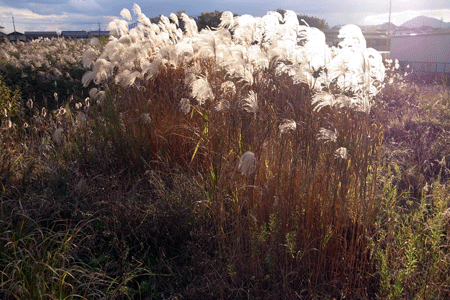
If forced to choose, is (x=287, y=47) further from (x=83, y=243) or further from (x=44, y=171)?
(x=44, y=171)

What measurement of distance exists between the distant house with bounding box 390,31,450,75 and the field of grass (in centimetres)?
2433

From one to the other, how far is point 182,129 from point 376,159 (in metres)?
2.08

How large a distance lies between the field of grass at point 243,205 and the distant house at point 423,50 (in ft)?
79.8

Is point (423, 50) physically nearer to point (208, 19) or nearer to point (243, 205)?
point (208, 19)

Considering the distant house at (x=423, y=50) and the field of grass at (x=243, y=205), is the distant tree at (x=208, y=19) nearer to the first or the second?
the distant house at (x=423, y=50)

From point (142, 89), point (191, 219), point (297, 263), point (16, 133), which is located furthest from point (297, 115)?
point (16, 133)

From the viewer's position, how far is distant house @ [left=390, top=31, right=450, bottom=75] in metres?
26.3

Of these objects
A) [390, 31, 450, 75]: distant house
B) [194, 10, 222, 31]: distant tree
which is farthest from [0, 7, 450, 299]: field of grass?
[390, 31, 450, 75]: distant house

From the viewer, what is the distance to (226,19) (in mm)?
4180

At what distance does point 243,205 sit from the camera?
2.88m

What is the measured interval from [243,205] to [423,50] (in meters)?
30.2

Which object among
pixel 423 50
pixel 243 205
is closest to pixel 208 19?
pixel 423 50

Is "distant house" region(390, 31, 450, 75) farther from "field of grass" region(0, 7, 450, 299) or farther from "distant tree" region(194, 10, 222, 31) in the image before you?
"field of grass" region(0, 7, 450, 299)

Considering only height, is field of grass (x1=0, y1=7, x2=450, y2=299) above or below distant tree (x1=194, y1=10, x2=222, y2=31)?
below
